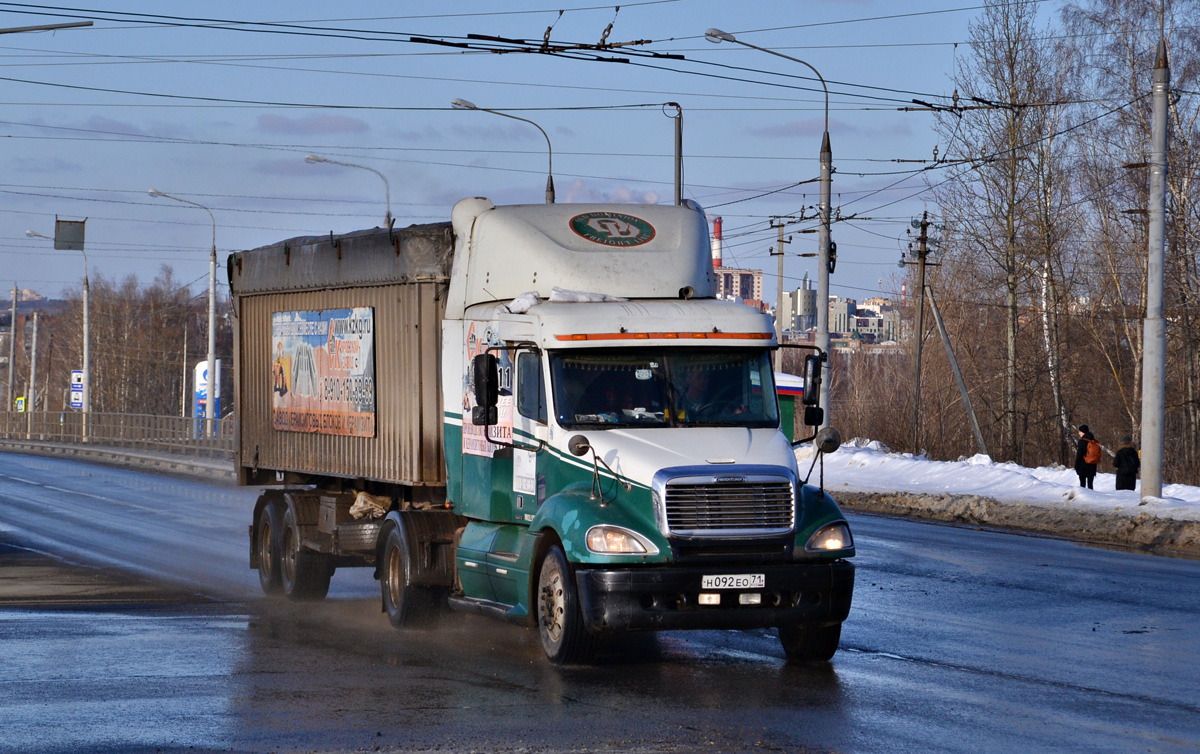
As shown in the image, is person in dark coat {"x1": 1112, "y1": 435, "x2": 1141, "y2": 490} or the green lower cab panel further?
person in dark coat {"x1": 1112, "y1": 435, "x2": 1141, "y2": 490}

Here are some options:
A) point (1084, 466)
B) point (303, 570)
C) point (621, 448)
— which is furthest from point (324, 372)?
point (1084, 466)

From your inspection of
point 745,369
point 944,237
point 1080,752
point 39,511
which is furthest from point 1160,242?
point 944,237

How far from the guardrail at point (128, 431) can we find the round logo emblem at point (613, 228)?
3327cm

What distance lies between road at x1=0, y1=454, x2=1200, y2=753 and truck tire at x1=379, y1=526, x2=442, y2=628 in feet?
0.85

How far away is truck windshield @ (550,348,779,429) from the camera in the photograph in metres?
10.4

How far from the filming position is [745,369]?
10656mm

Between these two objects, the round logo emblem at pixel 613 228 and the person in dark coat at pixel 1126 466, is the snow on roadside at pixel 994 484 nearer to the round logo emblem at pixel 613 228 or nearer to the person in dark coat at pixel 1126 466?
the person in dark coat at pixel 1126 466

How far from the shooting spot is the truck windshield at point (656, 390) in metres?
10.4

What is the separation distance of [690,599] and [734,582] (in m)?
0.31

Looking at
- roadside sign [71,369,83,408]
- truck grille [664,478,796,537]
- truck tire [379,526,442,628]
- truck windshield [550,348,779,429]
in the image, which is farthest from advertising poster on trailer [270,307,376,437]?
roadside sign [71,369,83,408]

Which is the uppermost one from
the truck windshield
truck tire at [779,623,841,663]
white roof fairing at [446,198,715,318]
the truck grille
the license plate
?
white roof fairing at [446,198,715,318]

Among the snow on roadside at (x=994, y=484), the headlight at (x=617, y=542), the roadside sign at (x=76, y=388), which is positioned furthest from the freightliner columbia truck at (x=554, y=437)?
the roadside sign at (x=76, y=388)

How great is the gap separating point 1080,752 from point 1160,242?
16.8 m

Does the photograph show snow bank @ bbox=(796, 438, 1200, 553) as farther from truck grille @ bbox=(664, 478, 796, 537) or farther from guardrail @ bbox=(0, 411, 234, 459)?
guardrail @ bbox=(0, 411, 234, 459)
